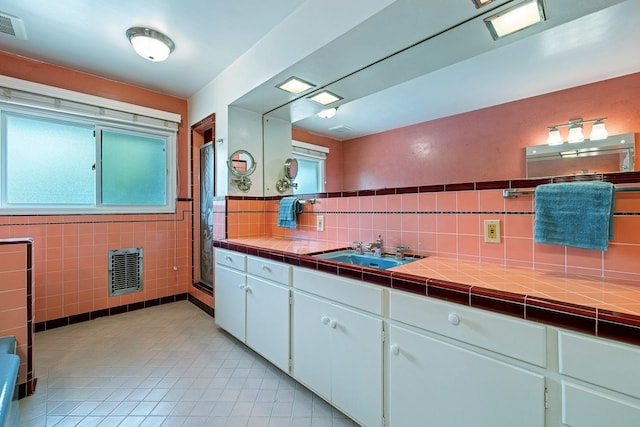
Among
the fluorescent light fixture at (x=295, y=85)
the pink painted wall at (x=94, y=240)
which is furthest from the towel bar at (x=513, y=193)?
the pink painted wall at (x=94, y=240)

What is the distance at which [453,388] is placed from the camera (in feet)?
3.06

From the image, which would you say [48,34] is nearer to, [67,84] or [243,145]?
[67,84]

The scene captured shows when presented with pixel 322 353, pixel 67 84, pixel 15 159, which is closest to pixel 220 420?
pixel 322 353

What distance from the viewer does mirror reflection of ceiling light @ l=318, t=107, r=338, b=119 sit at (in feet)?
7.47

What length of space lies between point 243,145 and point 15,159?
1.91 metres

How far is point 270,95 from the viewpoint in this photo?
232 centimetres

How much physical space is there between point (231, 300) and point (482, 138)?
6.86ft

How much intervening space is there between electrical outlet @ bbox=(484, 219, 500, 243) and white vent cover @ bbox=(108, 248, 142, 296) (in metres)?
3.23

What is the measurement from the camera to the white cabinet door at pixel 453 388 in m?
0.80

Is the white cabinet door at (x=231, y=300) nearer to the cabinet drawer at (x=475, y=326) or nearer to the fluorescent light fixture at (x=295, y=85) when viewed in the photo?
the cabinet drawer at (x=475, y=326)

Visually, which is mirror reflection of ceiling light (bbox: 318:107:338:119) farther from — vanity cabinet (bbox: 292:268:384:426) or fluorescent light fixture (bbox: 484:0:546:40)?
vanity cabinet (bbox: 292:268:384:426)

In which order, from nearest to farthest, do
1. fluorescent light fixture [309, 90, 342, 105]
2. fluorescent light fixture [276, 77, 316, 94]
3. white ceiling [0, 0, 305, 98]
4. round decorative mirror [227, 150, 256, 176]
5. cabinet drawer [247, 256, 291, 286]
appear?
cabinet drawer [247, 256, 291, 286], white ceiling [0, 0, 305, 98], fluorescent light fixture [276, 77, 316, 94], fluorescent light fixture [309, 90, 342, 105], round decorative mirror [227, 150, 256, 176]

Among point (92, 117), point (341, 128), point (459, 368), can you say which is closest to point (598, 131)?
point (459, 368)

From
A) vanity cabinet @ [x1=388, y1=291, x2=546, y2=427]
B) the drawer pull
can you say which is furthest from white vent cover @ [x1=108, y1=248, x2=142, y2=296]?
the drawer pull
